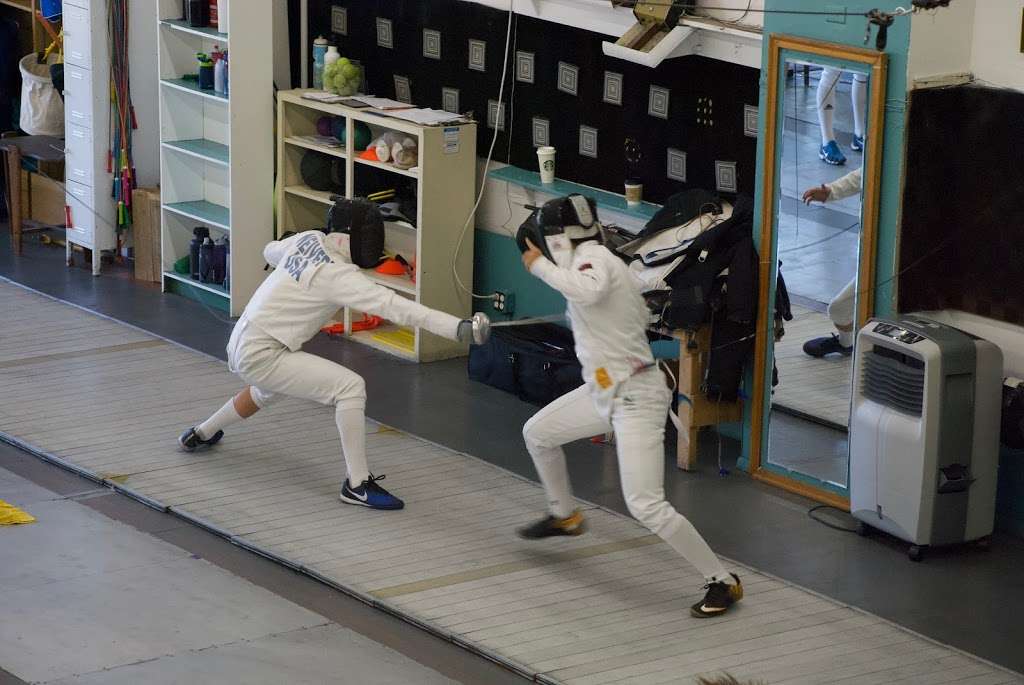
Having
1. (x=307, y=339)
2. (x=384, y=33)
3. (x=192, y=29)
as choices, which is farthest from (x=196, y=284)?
(x=307, y=339)

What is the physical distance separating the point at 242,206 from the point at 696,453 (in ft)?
11.0

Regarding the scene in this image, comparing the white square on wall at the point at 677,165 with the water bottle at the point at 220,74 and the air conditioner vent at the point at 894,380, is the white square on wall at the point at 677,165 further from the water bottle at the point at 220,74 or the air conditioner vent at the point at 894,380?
the water bottle at the point at 220,74

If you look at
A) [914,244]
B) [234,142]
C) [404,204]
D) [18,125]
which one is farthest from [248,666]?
→ [18,125]

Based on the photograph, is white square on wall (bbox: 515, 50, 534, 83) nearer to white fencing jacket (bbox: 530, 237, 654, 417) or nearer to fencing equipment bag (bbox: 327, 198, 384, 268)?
fencing equipment bag (bbox: 327, 198, 384, 268)

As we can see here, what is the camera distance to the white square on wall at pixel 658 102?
7.86 m

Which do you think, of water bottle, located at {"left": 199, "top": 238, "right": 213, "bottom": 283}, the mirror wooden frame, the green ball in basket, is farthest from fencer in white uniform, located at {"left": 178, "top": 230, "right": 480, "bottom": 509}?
water bottle, located at {"left": 199, "top": 238, "right": 213, "bottom": 283}

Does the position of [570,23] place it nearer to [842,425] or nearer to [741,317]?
[741,317]

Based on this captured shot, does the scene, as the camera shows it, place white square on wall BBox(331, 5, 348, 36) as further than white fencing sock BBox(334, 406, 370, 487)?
Yes

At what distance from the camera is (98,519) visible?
6562mm

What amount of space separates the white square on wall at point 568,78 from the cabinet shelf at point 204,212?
227 centimetres

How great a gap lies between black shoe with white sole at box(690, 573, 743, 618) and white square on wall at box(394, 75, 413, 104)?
4401mm

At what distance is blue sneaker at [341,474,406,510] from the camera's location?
22.0 feet

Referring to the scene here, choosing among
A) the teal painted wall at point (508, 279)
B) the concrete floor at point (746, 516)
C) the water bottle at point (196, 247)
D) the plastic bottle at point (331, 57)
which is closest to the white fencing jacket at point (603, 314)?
the concrete floor at point (746, 516)

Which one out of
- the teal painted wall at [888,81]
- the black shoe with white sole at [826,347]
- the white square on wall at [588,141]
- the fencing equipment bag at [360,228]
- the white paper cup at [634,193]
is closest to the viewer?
the teal painted wall at [888,81]
